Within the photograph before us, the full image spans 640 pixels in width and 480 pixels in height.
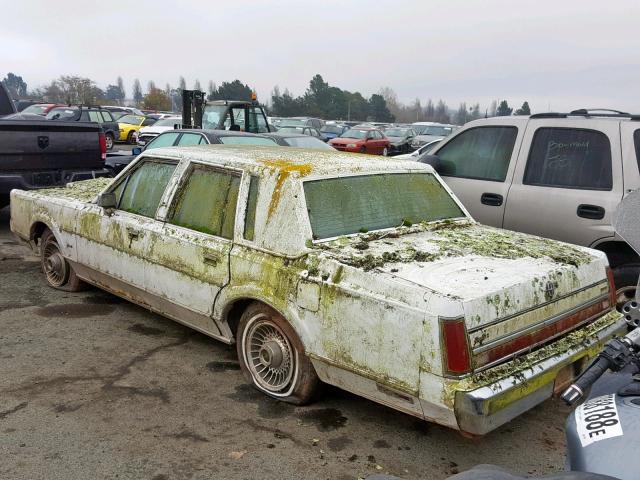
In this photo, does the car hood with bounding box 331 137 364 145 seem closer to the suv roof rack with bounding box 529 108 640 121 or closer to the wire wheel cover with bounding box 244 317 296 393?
the suv roof rack with bounding box 529 108 640 121

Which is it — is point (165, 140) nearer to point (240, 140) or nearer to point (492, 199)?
point (240, 140)

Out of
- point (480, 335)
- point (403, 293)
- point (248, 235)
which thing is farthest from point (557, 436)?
point (248, 235)

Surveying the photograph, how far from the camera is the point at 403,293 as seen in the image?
3.26 meters

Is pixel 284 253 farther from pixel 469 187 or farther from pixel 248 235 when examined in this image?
pixel 469 187

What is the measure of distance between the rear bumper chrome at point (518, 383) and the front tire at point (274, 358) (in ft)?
3.69

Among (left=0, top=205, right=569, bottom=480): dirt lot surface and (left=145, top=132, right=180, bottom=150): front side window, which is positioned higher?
(left=145, top=132, right=180, bottom=150): front side window

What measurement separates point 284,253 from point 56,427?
1693 millimetres

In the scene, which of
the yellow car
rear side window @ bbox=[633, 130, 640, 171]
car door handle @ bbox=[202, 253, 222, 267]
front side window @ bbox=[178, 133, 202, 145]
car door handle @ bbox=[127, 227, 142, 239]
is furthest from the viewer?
the yellow car

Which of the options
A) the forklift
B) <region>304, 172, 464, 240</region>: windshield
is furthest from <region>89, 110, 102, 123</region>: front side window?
<region>304, 172, 464, 240</region>: windshield

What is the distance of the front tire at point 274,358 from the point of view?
3.90m

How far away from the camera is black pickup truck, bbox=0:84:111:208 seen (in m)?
7.88

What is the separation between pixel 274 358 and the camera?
13.2 feet

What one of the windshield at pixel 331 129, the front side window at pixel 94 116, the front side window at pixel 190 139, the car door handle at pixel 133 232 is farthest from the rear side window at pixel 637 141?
the windshield at pixel 331 129

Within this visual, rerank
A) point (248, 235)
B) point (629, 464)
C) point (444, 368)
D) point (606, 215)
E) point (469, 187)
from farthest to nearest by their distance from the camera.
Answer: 1. point (469, 187)
2. point (606, 215)
3. point (248, 235)
4. point (444, 368)
5. point (629, 464)
